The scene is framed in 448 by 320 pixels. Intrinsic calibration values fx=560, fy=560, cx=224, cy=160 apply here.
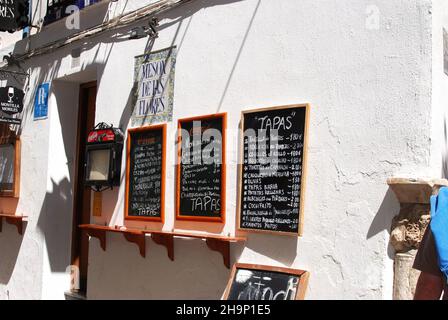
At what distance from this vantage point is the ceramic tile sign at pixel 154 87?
499cm

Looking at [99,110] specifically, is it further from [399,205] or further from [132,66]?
[399,205]

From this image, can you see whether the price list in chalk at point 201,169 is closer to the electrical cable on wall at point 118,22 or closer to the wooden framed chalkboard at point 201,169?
the wooden framed chalkboard at point 201,169

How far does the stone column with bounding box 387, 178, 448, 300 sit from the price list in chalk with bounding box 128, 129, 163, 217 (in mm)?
2250

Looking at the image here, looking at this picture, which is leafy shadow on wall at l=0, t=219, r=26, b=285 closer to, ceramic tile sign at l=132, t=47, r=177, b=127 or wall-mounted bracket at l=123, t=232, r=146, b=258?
wall-mounted bracket at l=123, t=232, r=146, b=258

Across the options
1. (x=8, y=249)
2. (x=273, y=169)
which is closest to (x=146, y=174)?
(x=273, y=169)

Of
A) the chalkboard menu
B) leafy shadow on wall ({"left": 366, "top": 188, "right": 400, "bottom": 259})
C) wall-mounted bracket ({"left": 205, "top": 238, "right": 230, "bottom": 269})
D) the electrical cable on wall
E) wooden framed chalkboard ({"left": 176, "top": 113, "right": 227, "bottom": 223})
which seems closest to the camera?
leafy shadow on wall ({"left": 366, "top": 188, "right": 400, "bottom": 259})

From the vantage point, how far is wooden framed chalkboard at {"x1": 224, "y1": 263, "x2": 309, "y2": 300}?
3744 mm

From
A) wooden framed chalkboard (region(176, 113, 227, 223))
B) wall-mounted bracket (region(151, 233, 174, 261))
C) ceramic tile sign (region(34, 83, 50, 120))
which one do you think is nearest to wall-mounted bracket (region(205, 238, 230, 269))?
wooden framed chalkboard (region(176, 113, 227, 223))

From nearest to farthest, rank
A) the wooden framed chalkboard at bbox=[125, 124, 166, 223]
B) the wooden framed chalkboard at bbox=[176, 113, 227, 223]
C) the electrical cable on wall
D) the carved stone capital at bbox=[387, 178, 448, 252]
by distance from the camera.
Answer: the carved stone capital at bbox=[387, 178, 448, 252] → the wooden framed chalkboard at bbox=[176, 113, 227, 223] → the wooden framed chalkboard at bbox=[125, 124, 166, 223] → the electrical cable on wall

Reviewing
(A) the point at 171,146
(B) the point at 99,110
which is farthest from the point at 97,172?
(A) the point at 171,146

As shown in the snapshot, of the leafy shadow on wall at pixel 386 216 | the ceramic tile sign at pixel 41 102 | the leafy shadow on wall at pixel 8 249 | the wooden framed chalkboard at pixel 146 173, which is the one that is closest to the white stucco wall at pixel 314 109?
the leafy shadow on wall at pixel 386 216

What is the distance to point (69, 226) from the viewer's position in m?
6.66

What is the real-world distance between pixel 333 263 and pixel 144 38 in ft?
9.52

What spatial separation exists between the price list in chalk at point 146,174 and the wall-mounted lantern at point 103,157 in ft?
0.61
